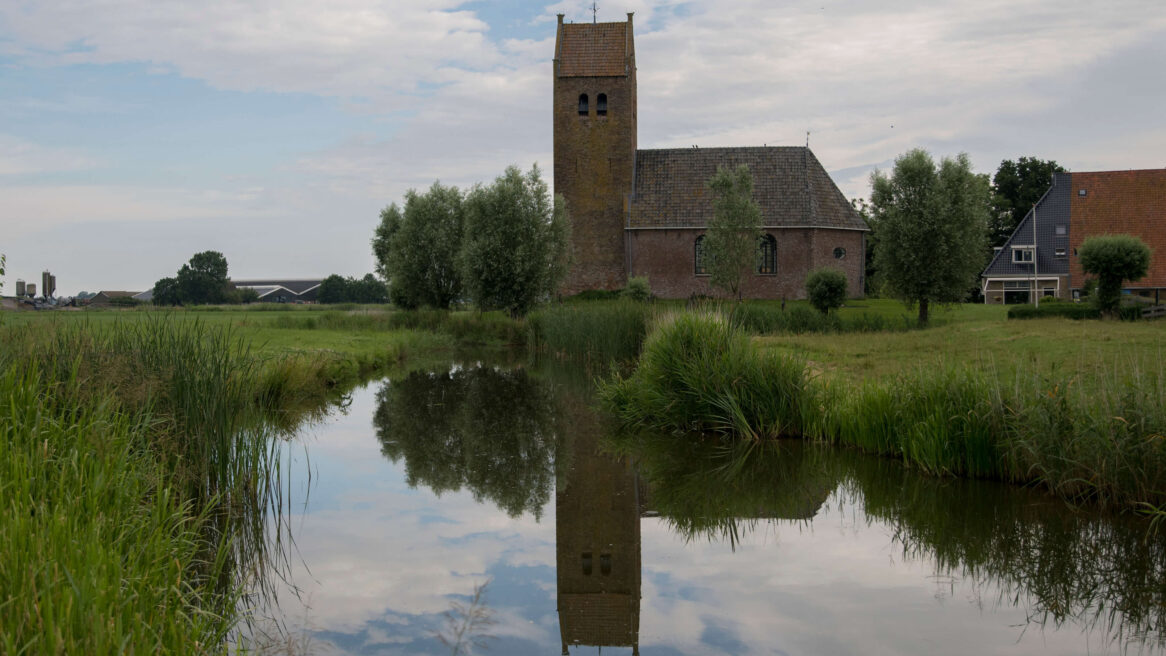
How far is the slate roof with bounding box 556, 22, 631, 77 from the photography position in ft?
127

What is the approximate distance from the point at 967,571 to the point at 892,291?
25037 mm

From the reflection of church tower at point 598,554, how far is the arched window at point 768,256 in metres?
29.8

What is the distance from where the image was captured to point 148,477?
586 centimetres

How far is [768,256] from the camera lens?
39.0 meters

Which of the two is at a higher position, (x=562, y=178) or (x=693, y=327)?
(x=562, y=178)

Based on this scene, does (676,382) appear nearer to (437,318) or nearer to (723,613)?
(723,613)

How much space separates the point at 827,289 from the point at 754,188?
11.3 meters

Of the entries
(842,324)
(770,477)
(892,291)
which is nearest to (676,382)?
(770,477)

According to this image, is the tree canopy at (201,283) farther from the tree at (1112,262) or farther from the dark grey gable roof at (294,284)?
the tree at (1112,262)

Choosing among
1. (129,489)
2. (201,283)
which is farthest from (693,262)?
(201,283)

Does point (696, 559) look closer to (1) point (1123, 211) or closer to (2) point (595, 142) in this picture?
(2) point (595, 142)

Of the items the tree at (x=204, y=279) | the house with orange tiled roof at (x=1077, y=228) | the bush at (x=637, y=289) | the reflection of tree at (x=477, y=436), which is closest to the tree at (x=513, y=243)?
the bush at (x=637, y=289)

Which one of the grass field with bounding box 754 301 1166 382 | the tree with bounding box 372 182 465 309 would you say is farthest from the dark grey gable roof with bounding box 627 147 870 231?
the grass field with bounding box 754 301 1166 382

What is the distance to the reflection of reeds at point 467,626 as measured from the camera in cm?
519
